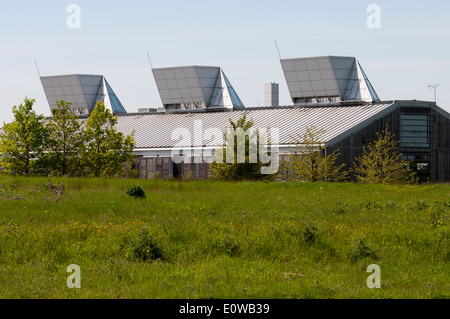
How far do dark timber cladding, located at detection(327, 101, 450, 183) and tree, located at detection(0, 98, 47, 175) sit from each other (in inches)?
1025

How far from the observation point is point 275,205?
24234 millimetres

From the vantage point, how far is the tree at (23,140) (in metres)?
42.8

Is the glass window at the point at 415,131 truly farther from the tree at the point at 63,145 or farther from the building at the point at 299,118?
the tree at the point at 63,145

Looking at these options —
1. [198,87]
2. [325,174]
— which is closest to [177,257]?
[325,174]

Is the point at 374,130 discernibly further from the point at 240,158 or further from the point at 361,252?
the point at 361,252

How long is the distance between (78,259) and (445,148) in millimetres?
46458

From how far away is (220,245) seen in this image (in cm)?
1595

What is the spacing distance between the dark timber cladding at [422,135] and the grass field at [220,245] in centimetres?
2746

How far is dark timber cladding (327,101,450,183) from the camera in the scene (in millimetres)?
53188

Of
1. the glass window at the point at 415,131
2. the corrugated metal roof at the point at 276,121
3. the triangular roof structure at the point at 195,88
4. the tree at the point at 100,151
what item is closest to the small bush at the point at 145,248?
the tree at the point at 100,151

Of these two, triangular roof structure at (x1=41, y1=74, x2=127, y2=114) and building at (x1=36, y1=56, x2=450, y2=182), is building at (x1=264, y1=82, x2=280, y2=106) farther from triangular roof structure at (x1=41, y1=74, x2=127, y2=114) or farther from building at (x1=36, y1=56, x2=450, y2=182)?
triangular roof structure at (x1=41, y1=74, x2=127, y2=114)

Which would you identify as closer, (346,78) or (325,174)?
(325,174)

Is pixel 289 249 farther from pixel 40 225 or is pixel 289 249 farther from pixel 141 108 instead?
pixel 141 108
